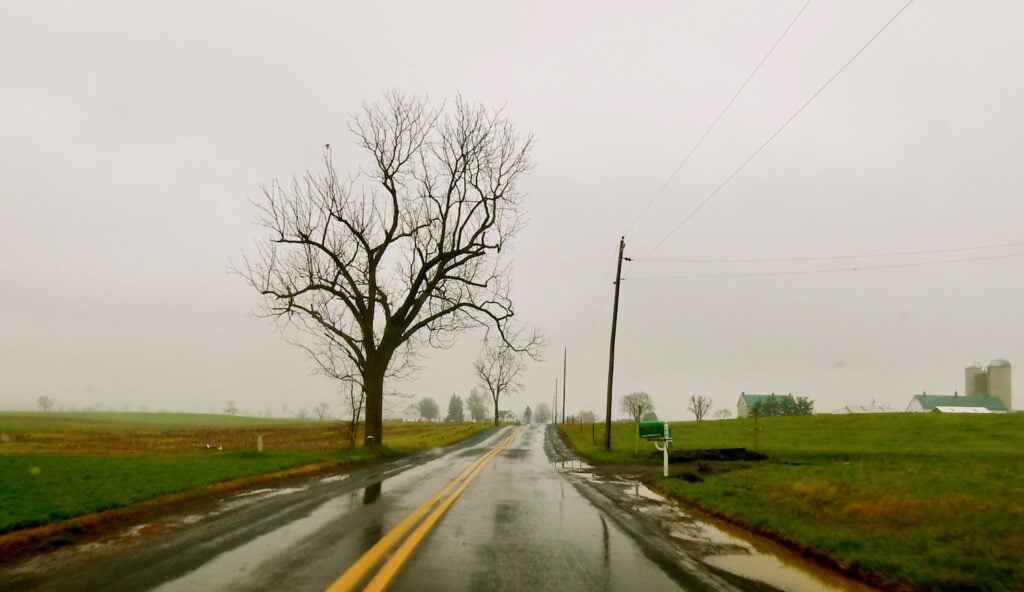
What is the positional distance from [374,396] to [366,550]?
846 inches

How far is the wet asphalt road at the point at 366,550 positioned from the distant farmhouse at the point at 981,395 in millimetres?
102778

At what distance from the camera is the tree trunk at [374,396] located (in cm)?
2730

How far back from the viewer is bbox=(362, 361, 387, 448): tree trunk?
27.3 meters

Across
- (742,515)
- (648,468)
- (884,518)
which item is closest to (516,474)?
(648,468)

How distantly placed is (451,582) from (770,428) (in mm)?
44812

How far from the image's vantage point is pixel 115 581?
18.0 feet

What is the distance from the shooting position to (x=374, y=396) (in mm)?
27672

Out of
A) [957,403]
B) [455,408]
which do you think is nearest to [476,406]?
[455,408]

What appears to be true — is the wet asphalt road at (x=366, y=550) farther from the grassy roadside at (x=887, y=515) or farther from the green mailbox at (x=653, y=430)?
the green mailbox at (x=653, y=430)

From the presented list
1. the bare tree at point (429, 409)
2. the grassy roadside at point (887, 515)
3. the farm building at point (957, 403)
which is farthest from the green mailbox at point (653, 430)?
the bare tree at point (429, 409)

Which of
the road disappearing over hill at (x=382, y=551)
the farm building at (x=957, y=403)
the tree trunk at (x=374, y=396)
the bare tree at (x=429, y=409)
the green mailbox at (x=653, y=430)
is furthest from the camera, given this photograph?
the bare tree at (x=429, y=409)

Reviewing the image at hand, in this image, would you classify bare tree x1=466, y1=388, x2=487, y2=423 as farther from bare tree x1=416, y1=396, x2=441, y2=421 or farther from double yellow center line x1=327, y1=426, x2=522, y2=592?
double yellow center line x1=327, y1=426, x2=522, y2=592

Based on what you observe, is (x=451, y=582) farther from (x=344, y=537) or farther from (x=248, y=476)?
(x=248, y=476)

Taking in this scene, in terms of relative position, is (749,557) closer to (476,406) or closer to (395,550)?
(395,550)
